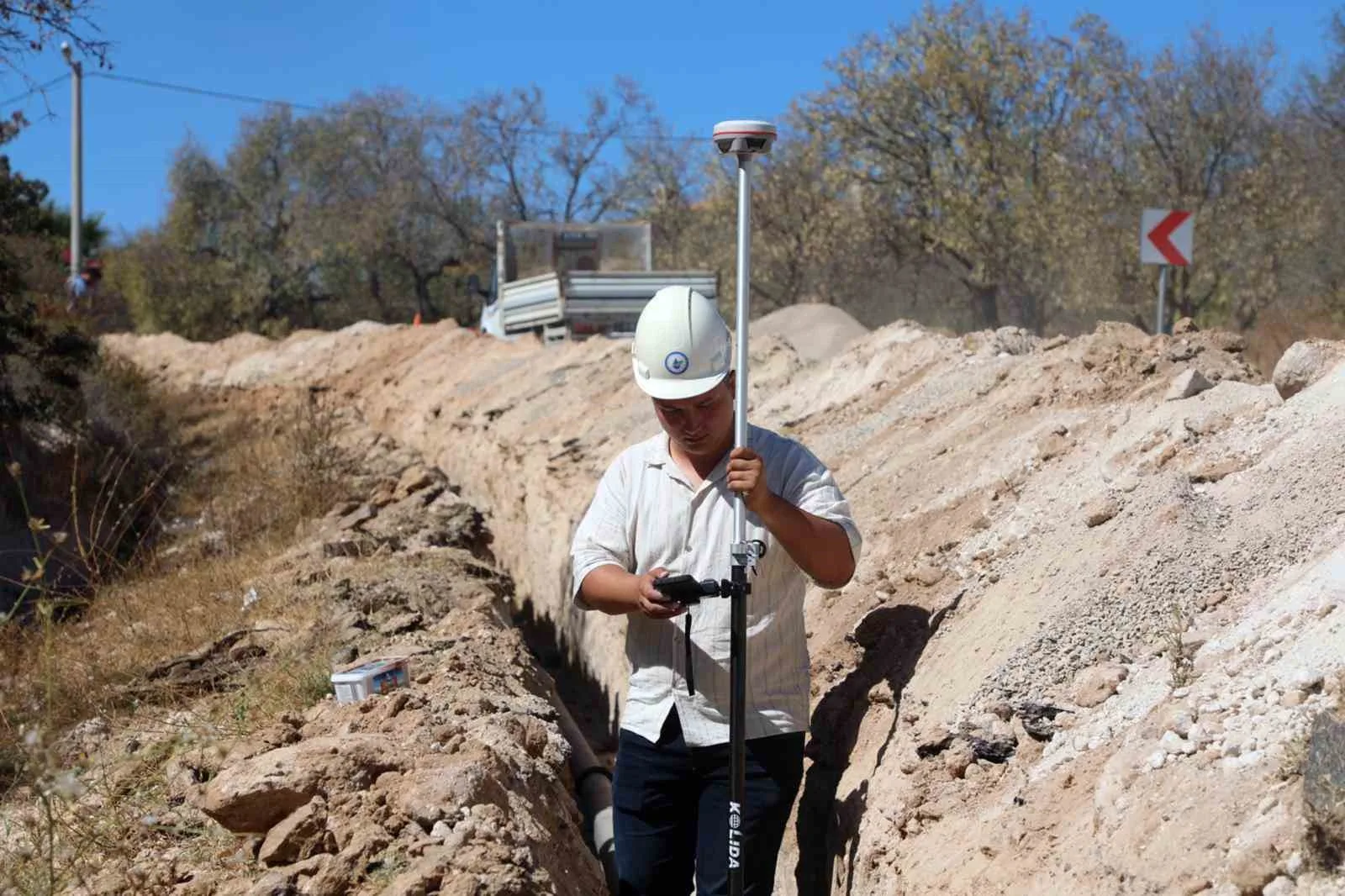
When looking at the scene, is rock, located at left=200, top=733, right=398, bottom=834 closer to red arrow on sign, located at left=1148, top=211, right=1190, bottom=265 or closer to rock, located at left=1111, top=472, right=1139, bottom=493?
rock, located at left=1111, top=472, right=1139, bottom=493

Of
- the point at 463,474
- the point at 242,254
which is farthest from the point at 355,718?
the point at 242,254

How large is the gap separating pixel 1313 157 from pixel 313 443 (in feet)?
56.0

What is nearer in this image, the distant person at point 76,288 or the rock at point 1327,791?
the rock at point 1327,791

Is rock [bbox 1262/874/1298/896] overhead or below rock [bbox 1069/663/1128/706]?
below

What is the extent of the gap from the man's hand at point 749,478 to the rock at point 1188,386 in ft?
7.65

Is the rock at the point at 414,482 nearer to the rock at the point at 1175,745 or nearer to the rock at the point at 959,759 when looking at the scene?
the rock at the point at 959,759

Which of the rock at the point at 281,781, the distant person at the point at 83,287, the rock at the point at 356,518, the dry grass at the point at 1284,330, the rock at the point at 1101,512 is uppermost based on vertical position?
the distant person at the point at 83,287

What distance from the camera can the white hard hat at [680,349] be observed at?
364 cm

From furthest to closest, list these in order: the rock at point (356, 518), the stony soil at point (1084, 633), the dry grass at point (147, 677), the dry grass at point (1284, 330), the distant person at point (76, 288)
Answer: the distant person at point (76, 288), the dry grass at point (1284, 330), the rock at point (356, 518), the dry grass at point (147, 677), the stony soil at point (1084, 633)

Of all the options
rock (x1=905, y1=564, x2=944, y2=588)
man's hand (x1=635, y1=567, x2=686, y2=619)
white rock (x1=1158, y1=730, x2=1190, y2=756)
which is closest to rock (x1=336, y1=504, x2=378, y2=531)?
rock (x1=905, y1=564, x2=944, y2=588)

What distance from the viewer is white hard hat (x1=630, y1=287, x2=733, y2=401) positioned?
3643 mm

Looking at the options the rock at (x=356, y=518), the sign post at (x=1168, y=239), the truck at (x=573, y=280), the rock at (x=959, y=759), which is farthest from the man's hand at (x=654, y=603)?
the truck at (x=573, y=280)

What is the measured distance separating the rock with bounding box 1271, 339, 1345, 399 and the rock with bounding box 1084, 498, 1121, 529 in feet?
2.26

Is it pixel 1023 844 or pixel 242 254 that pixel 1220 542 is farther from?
pixel 242 254
